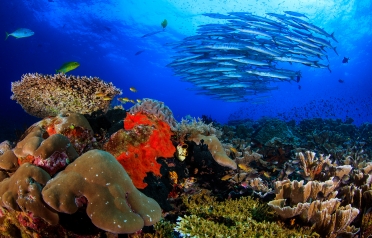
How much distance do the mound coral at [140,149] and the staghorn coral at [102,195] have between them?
1061 mm

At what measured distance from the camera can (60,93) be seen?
5.70m

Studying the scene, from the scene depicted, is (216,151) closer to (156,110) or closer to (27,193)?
(156,110)

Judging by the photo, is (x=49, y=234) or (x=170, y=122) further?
(x=170, y=122)

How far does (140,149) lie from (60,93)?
131 inches

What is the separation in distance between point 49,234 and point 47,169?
2.74ft

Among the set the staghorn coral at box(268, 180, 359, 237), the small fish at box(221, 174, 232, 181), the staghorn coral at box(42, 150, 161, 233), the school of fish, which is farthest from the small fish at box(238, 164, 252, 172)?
the school of fish

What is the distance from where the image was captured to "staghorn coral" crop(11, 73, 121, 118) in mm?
5559

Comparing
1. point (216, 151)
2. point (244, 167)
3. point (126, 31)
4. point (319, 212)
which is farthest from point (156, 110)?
point (126, 31)

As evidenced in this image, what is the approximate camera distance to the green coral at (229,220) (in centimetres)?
297

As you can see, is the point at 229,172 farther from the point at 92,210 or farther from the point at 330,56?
the point at 330,56

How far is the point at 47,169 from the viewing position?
2.92 metres

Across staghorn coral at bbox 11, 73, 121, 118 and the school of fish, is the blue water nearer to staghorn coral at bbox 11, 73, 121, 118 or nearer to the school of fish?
the school of fish

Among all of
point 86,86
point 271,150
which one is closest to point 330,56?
point 271,150

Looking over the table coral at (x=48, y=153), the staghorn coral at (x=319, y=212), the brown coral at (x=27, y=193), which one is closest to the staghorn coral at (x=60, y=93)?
the table coral at (x=48, y=153)
